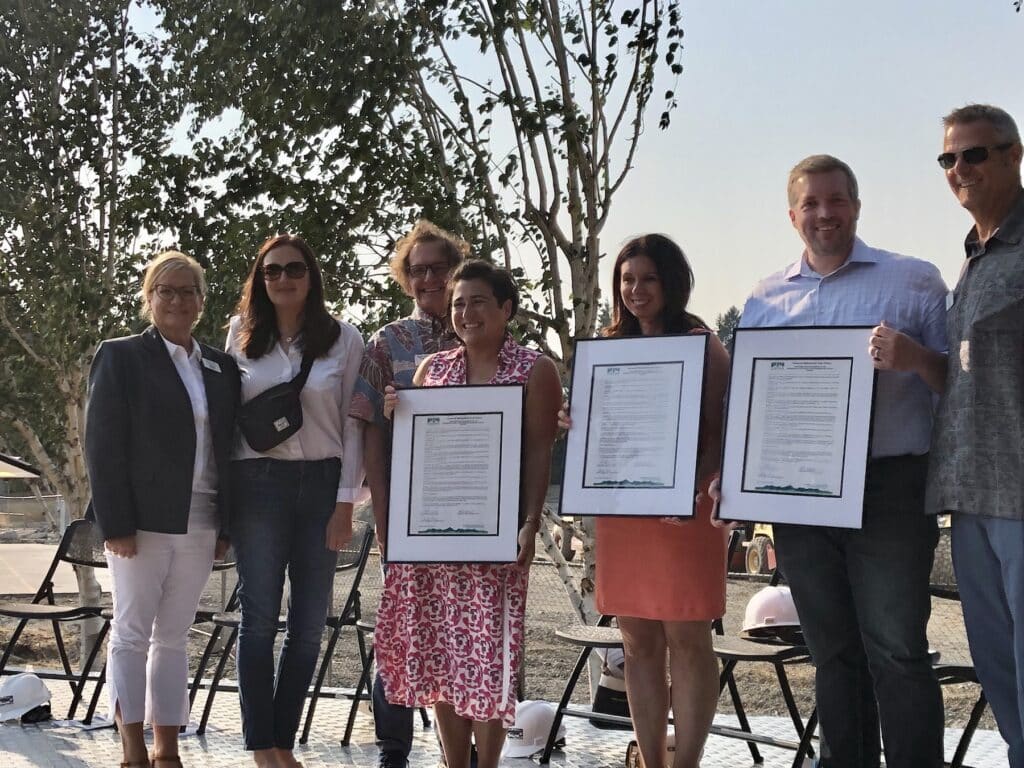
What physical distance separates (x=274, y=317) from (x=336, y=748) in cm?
219

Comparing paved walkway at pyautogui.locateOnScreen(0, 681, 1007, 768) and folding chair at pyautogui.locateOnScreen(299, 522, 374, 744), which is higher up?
folding chair at pyautogui.locateOnScreen(299, 522, 374, 744)

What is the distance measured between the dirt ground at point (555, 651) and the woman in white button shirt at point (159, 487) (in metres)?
4.57

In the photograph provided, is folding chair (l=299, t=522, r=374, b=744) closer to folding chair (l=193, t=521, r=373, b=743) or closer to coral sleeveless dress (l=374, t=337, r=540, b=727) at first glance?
folding chair (l=193, t=521, r=373, b=743)

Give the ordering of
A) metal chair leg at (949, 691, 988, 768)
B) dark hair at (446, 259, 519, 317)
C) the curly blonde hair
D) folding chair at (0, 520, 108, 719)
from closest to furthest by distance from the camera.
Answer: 1. dark hair at (446, 259, 519, 317)
2. metal chair leg at (949, 691, 988, 768)
3. the curly blonde hair
4. folding chair at (0, 520, 108, 719)

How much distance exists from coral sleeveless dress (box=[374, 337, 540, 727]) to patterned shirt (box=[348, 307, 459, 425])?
0.91ft

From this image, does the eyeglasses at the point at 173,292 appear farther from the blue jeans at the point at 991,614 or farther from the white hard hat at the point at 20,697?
the blue jeans at the point at 991,614

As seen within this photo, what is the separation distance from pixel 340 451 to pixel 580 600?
3366 millimetres

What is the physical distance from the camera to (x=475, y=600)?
4184 mm

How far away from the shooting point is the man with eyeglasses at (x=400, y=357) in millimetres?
4566

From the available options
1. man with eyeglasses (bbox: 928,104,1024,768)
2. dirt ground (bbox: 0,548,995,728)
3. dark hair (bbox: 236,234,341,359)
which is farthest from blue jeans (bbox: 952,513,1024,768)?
dirt ground (bbox: 0,548,995,728)

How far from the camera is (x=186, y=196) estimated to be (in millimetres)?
8672

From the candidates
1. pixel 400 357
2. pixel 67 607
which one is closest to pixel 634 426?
pixel 400 357

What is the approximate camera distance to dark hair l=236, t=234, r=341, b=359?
4691mm

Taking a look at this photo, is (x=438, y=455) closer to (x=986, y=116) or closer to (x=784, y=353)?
(x=784, y=353)
